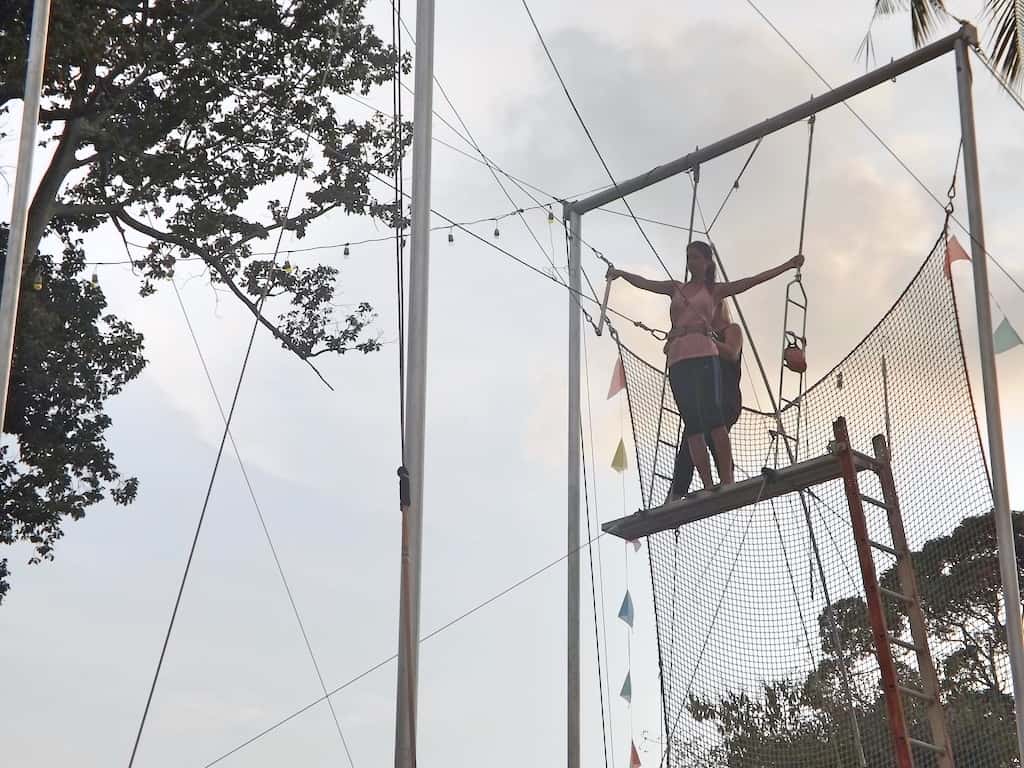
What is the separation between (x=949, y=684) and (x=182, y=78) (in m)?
8.50

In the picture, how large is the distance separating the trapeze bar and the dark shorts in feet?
1.21

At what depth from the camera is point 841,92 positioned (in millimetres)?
7219

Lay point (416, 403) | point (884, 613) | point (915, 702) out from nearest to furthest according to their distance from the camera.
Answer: point (416, 403) < point (884, 613) < point (915, 702)

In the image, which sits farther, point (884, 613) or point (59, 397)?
point (59, 397)

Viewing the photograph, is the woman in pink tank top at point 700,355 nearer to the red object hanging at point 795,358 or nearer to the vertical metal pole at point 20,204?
the red object hanging at point 795,358

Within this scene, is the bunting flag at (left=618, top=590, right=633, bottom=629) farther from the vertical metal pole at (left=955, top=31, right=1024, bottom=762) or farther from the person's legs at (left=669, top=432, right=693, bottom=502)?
the vertical metal pole at (left=955, top=31, right=1024, bottom=762)

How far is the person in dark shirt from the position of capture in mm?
6754

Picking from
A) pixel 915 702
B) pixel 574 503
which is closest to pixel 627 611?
pixel 574 503

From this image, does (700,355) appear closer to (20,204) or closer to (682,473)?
(682,473)

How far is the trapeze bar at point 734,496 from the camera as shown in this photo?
245 inches

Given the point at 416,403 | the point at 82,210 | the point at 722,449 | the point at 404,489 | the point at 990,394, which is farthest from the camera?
the point at 82,210

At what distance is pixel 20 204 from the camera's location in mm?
4672

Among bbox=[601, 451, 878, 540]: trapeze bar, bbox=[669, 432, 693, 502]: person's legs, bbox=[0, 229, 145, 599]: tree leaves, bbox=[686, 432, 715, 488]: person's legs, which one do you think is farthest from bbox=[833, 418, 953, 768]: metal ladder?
bbox=[0, 229, 145, 599]: tree leaves

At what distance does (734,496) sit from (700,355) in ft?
2.41
